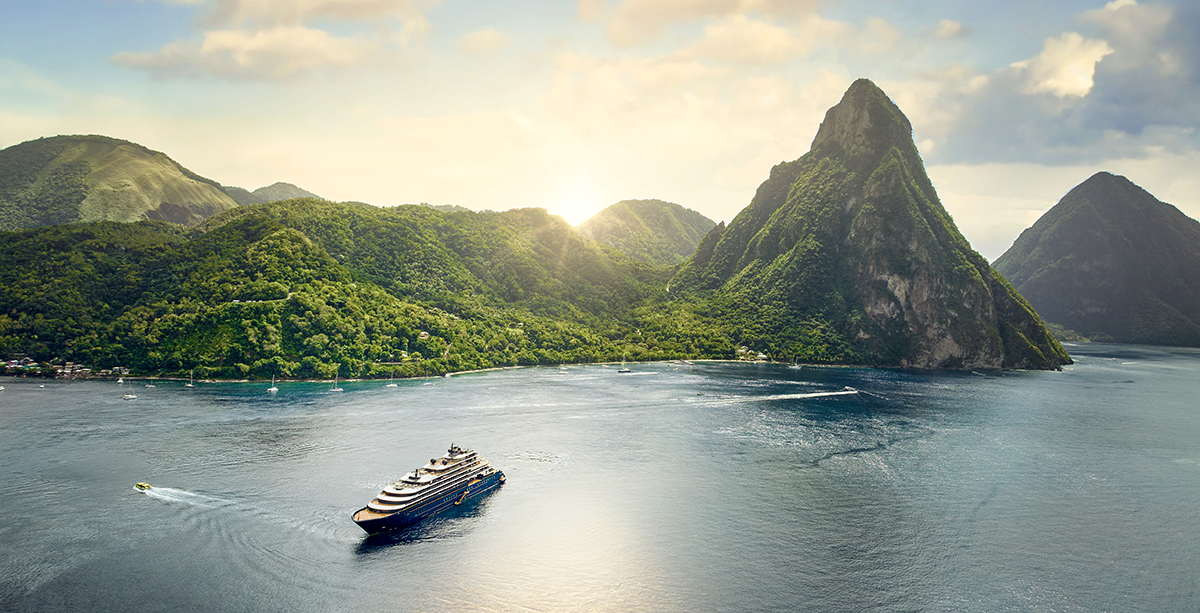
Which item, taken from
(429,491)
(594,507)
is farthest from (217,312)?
(594,507)

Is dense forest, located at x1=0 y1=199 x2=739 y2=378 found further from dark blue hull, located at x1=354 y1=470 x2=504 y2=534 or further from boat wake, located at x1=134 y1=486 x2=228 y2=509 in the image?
dark blue hull, located at x1=354 y1=470 x2=504 y2=534

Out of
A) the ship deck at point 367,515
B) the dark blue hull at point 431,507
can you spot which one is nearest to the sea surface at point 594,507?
the dark blue hull at point 431,507

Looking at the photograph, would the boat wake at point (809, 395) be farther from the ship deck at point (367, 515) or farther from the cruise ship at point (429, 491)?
the ship deck at point (367, 515)

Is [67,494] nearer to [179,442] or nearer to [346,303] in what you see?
[179,442]

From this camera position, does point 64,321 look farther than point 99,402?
Yes

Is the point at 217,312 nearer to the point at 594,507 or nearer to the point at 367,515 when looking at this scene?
the point at 367,515

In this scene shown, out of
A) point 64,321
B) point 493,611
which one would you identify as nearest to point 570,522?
point 493,611
